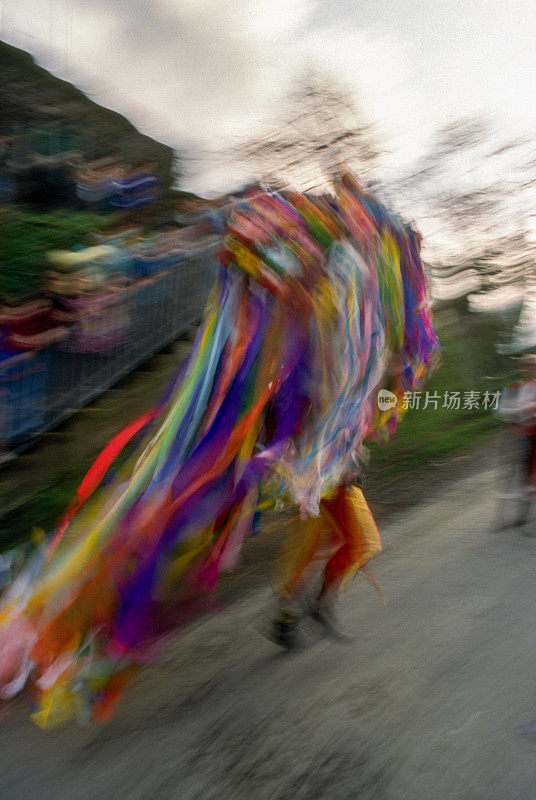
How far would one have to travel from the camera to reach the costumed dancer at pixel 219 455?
2.81 meters

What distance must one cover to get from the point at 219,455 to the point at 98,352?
144 inches

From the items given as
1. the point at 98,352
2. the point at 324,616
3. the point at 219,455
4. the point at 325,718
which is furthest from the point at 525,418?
the point at 219,455

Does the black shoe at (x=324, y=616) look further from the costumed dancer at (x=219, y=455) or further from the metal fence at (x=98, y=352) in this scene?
the metal fence at (x=98, y=352)

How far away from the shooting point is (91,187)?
6465 mm

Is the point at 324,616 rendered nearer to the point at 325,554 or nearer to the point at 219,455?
the point at 325,554

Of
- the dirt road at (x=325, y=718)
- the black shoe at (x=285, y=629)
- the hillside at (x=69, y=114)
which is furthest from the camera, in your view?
the hillside at (x=69, y=114)

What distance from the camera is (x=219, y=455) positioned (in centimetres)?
307

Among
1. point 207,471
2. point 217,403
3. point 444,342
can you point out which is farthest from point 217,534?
point 444,342

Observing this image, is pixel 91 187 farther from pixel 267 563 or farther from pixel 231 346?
pixel 231 346

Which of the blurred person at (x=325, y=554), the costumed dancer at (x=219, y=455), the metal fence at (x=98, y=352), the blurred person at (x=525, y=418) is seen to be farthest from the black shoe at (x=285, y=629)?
the blurred person at (x=525, y=418)

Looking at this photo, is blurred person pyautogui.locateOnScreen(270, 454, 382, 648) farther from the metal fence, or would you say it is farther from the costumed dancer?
the metal fence

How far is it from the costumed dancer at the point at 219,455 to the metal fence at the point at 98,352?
2422 millimetres

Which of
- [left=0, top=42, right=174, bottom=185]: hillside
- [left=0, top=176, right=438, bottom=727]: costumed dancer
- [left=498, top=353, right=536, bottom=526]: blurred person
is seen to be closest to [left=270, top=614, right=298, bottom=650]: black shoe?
[left=0, top=176, right=438, bottom=727]: costumed dancer

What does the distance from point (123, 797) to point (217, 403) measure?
55.6 inches
